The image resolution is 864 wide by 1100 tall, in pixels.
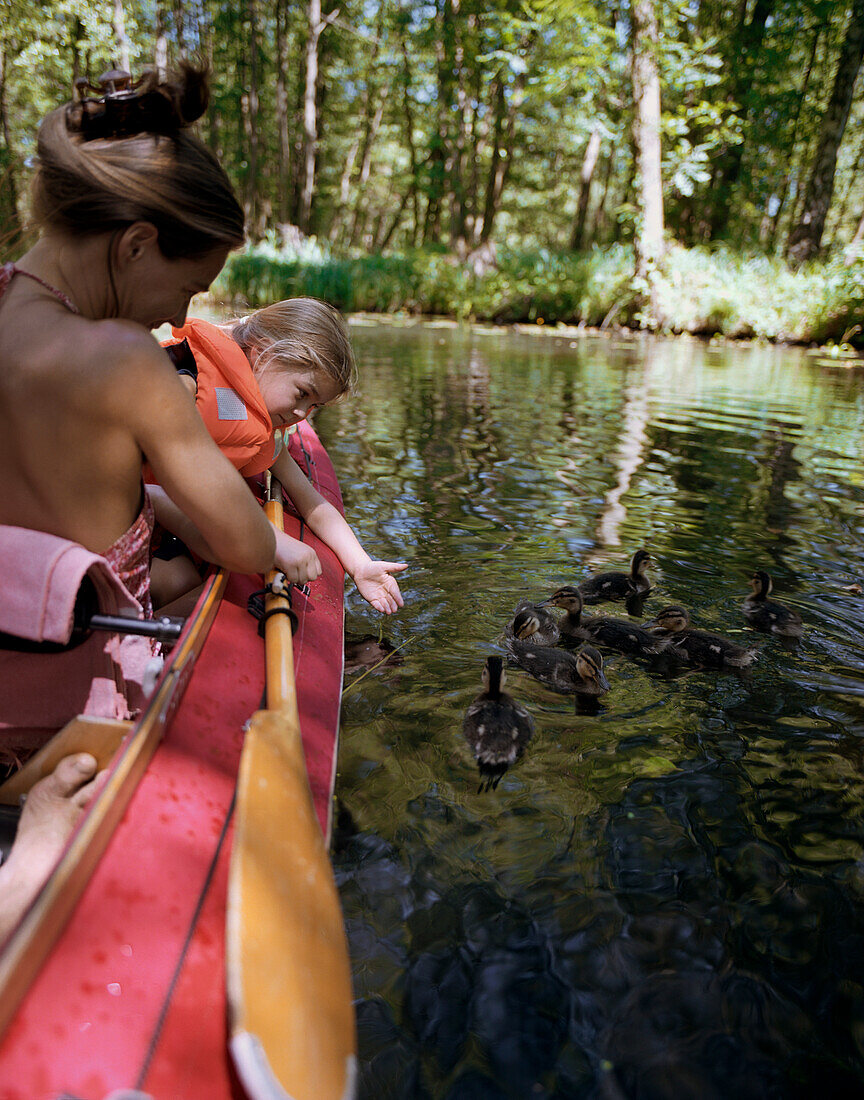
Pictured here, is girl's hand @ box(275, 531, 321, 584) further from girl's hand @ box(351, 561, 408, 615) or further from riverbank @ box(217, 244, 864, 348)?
riverbank @ box(217, 244, 864, 348)

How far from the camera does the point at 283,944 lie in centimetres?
146

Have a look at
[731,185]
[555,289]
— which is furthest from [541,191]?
[555,289]

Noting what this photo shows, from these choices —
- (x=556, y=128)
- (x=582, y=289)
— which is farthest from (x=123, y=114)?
(x=556, y=128)

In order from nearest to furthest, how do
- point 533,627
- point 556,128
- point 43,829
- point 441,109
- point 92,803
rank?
point 92,803 < point 43,829 < point 533,627 < point 441,109 < point 556,128

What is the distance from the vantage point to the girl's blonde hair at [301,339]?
312 cm

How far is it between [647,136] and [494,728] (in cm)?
1883

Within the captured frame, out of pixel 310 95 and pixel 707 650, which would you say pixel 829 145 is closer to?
pixel 310 95

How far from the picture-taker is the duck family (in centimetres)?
310

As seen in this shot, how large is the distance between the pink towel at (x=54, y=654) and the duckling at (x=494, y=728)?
1256 mm

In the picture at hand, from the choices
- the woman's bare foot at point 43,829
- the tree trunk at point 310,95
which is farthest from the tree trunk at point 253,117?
the woman's bare foot at point 43,829

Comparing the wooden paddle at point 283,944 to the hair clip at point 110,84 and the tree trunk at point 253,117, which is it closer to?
the hair clip at point 110,84

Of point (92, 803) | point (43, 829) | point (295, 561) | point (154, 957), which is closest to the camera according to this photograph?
point (154, 957)

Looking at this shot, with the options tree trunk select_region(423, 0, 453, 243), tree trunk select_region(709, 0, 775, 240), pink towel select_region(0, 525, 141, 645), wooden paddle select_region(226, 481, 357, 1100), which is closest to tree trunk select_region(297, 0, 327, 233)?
tree trunk select_region(423, 0, 453, 243)

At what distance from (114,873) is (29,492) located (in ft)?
3.02
